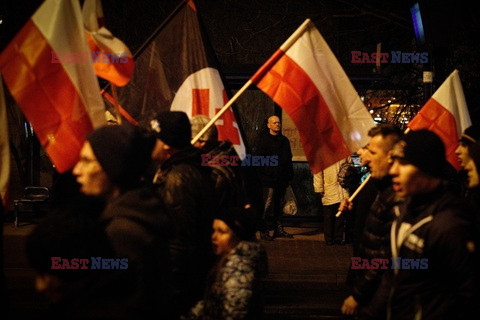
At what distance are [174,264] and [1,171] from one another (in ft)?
5.22

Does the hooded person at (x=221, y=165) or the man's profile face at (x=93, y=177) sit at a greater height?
the man's profile face at (x=93, y=177)

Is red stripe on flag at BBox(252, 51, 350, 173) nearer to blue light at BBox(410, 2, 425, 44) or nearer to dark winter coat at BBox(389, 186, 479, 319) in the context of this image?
dark winter coat at BBox(389, 186, 479, 319)

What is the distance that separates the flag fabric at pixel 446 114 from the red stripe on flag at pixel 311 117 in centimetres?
159

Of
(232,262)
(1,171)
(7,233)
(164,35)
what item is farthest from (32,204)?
(232,262)

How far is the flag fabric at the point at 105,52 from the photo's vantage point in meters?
6.65

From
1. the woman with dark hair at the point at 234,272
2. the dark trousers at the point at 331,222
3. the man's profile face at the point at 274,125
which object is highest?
the woman with dark hair at the point at 234,272

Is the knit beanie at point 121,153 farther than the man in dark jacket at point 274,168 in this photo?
No

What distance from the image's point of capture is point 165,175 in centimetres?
498

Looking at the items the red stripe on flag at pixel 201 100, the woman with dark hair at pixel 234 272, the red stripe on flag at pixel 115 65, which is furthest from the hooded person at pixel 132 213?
the red stripe on flag at pixel 201 100

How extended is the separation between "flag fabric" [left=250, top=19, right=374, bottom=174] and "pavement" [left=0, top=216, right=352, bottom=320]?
250 cm

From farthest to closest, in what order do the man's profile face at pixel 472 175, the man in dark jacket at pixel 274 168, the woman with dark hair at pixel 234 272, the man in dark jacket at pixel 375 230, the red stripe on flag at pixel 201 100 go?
the man in dark jacket at pixel 274 168 → the red stripe on flag at pixel 201 100 → the man's profile face at pixel 472 175 → the man in dark jacket at pixel 375 230 → the woman with dark hair at pixel 234 272

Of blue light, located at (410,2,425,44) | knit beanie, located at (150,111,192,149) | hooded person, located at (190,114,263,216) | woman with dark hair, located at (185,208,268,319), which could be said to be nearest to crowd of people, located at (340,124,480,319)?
woman with dark hair, located at (185,208,268,319)

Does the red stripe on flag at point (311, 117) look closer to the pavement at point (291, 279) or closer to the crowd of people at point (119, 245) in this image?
the crowd of people at point (119, 245)

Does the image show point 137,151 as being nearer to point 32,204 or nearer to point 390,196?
point 390,196
